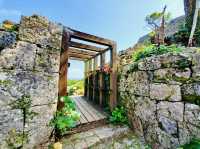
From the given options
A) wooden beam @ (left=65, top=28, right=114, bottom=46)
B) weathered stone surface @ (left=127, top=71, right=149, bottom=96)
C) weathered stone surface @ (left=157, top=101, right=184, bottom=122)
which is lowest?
weathered stone surface @ (left=157, top=101, right=184, bottom=122)

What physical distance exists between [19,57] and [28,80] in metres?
0.46

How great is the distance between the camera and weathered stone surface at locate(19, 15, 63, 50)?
2.64 metres

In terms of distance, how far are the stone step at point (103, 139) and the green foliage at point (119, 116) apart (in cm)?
32

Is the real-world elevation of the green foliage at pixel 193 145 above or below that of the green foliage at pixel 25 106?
below

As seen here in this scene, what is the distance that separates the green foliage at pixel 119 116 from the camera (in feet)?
13.6

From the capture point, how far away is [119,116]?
4.20 m

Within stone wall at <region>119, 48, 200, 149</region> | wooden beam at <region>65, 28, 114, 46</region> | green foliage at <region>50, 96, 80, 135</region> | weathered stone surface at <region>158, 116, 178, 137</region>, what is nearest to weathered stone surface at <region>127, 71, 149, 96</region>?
stone wall at <region>119, 48, 200, 149</region>

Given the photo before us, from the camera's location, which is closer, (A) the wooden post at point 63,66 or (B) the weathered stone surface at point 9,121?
(B) the weathered stone surface at point 9,121

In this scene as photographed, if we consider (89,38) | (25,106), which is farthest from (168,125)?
(89,38)

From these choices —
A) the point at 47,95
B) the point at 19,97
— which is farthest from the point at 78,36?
the point at 19,97

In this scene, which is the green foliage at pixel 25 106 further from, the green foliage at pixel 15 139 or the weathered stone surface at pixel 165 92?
the weathered stone surface at pixel 165 92

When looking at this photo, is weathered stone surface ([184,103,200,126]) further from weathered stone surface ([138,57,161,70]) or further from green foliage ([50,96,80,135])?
green foliage ([50,96,80,135])

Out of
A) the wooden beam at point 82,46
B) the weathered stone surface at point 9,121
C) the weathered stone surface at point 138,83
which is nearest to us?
the weathered stone surface at point 9,121

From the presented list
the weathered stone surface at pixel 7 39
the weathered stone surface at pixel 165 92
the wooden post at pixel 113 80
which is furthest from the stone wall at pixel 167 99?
the weathered stone surface at pixel 7 39
